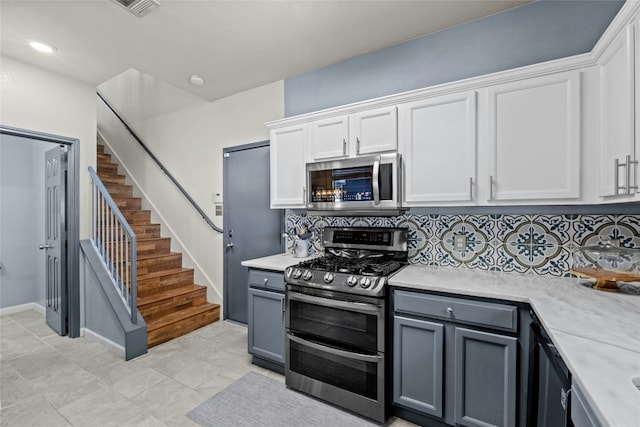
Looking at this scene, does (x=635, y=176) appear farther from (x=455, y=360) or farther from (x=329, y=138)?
(x=329, y=138)

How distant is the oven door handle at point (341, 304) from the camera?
6.42 feet

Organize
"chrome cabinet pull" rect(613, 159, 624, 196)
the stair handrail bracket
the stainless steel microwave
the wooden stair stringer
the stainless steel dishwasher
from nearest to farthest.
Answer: the stainless steel dishwasher, "chrome cabinet pull" rect(613, 159, 624, 196), the stainless steel microwave, the stair handrail bracket, the wooden stair stringer

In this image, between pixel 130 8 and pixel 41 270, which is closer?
pixel 130 8

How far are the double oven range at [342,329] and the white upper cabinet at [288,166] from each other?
A: 70 centimetres

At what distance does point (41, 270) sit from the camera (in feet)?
13.7

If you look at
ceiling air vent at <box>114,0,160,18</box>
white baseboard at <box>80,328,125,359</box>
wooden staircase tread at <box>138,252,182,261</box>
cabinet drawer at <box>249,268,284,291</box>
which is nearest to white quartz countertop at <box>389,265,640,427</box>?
cabinet drawer at <box>249,268,284,291</box>

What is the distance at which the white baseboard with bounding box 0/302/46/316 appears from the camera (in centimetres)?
400

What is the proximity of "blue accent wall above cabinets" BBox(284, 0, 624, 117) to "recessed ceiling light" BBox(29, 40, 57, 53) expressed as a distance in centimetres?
219

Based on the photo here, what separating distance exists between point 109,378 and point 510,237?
331cm

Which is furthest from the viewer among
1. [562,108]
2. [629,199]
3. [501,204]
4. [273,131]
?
[273,131]

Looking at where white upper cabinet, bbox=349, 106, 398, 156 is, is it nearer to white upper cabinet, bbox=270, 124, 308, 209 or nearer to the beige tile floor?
white upper cabinet, bbox=270, 124, 308, 209

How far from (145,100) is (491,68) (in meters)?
4.52

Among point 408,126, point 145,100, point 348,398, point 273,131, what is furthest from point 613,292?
point 145,100

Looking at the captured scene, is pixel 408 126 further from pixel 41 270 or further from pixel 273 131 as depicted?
pixel 41 270
